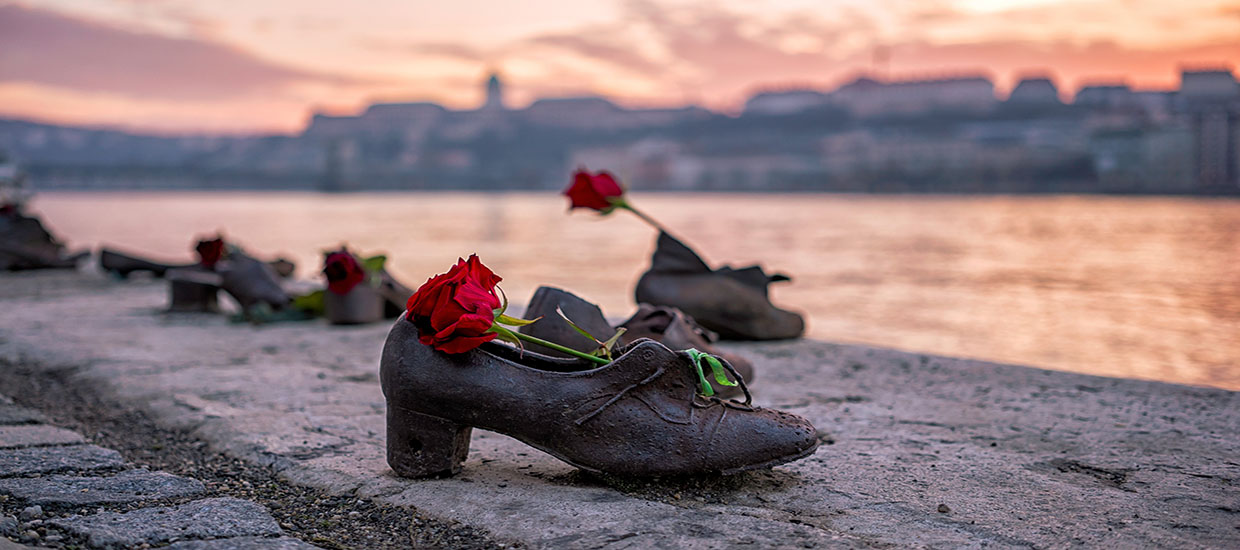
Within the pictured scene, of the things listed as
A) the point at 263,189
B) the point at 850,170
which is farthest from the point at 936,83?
the point at 263,189

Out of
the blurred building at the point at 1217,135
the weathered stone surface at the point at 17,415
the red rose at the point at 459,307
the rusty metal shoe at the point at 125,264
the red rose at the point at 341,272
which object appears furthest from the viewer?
the blurred building at the point at 1217,135

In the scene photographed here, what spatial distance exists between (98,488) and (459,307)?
0.82 metres

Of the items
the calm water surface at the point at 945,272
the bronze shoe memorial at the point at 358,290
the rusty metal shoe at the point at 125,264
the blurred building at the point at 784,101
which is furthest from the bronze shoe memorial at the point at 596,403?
the blurred building at the point at 784,101

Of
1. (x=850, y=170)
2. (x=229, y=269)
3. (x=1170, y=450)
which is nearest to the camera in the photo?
(x=1170, y=450)

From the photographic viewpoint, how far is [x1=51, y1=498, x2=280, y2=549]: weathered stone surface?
1.75 m

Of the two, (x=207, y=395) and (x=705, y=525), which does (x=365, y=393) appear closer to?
(x=207, y=395)

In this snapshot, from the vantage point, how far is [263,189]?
10244 cm

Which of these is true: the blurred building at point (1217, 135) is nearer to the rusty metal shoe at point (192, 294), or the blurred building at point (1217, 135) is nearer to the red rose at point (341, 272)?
the rusty metal shoe at point (192, 294)

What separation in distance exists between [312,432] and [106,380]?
1.12 meters

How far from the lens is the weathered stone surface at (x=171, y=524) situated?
1.75 meters

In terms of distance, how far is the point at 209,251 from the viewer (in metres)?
5.73

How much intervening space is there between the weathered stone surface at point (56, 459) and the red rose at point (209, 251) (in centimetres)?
353

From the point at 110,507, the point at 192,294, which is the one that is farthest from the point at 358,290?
the point at 110,507

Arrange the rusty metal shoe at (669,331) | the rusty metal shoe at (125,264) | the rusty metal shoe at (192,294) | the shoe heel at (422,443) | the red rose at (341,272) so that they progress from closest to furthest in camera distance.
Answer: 1. the shoe heel at (422,443)
2. the rusty metal shoe at (669,331)
3. the red rose at (341,272)
4. the rusty metal shoe at (192,294)
5. the rusty metal shoe at (125,264)
